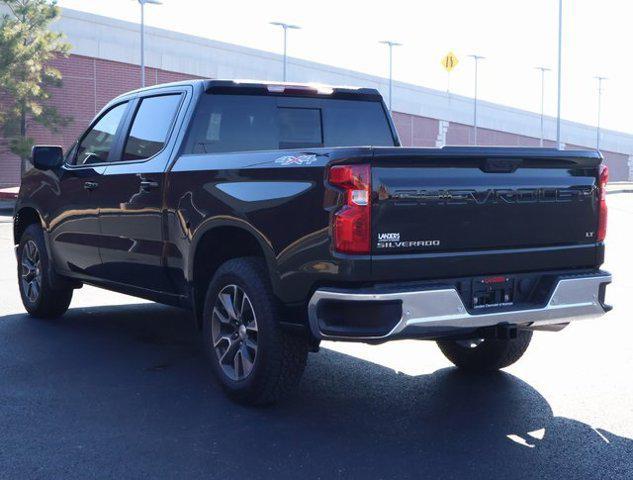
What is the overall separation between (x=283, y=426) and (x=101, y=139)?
3.29 m

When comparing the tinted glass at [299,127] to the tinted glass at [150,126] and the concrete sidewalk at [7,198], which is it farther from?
the concrete sidewalk at [7,198]

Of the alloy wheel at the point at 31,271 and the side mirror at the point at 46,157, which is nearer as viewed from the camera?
the side mirror at the point at 46,157

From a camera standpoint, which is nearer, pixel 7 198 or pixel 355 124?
Answer: pixel 355 124

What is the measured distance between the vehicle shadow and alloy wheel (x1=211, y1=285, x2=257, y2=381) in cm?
25

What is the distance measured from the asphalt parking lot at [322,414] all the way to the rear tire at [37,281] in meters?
0.38

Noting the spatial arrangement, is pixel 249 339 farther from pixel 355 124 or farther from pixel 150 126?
pixel 355 124

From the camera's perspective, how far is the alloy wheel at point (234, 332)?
5.32 metres

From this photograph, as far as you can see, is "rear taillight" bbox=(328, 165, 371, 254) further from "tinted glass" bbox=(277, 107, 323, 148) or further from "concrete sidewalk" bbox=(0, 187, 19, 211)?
"concrete sidewalk" bbox=(0, 187, 19, 211)

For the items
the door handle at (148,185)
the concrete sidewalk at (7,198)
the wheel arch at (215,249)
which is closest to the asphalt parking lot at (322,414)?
the wheel arch at (215,249)

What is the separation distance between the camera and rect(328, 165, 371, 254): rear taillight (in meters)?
4.55

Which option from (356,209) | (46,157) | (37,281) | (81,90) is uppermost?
(81,90)

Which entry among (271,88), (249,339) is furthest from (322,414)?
(271,88)

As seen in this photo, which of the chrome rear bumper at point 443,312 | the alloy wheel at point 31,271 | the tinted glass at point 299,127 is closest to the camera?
the chrome rear bumper at point 443,312

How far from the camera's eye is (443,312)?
15.3 ft
